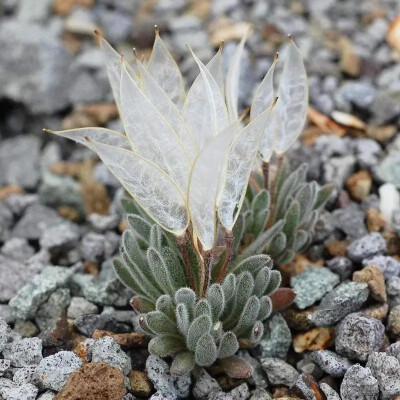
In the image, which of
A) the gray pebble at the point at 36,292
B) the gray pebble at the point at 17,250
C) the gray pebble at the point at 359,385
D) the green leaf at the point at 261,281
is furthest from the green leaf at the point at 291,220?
the gray pebble at the point at 17,250

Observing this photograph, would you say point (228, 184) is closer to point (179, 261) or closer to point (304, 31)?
point (179, 261)

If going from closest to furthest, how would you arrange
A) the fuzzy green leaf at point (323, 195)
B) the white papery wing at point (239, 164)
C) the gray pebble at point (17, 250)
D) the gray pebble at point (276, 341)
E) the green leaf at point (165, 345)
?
the white papery wing at point (239, 164)
the green leaf at point (165, 345)
the gray pebble at point (276, 341)
the fuzzy green leaf at point (323, 195)
the gray pebble at point (17, 250)

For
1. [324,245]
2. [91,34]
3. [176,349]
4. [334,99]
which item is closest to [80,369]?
[176,349]

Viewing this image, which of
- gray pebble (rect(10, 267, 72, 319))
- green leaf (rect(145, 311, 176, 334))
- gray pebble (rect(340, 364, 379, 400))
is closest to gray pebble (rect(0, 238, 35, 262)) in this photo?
gray pebble (rect(10, 267, 72, 319))

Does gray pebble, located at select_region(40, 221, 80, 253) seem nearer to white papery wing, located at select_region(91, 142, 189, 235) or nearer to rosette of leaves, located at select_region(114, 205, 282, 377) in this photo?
rosette of leaves, located at select_region(114, 205, 282, 377)

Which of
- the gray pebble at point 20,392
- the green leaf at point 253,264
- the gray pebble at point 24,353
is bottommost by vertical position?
the gray pebble at point 24,353

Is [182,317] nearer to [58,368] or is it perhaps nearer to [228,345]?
[228,345]

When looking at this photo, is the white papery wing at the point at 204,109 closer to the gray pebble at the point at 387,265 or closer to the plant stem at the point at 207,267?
the plant stem at the point at 207,267

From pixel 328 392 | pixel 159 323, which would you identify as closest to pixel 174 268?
pixel 159 323
